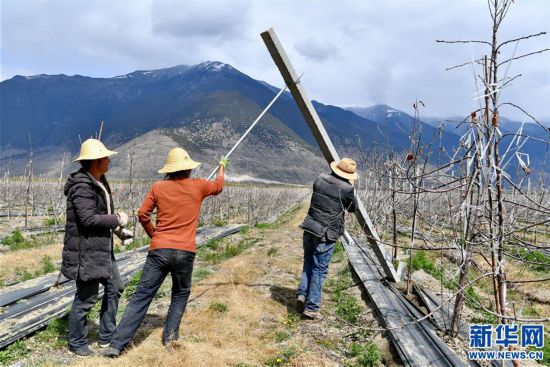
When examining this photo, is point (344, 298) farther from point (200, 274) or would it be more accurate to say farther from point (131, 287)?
point (131, 287)

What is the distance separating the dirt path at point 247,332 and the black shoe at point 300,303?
0.12 m

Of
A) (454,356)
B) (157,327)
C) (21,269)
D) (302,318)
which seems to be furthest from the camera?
(21,269)

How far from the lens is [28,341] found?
4.36 meters

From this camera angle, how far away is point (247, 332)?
15.1 feet

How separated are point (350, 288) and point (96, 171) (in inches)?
171

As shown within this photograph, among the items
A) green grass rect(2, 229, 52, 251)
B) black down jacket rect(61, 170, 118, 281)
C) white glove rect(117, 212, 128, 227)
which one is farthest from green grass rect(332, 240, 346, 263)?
green grass rect(2, 229, 52, 251)

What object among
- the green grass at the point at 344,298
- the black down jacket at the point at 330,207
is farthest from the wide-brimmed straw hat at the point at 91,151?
the green grass at the point at 344,298

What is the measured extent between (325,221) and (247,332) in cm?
163

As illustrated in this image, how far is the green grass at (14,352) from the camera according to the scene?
3918mm

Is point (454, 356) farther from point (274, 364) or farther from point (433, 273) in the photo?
point (433, 273)

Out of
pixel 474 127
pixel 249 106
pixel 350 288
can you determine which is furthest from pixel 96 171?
pixel 249 106

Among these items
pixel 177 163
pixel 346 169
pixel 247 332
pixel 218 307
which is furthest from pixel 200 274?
pixel 177 163

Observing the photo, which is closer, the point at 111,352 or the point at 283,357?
the point at 111,352

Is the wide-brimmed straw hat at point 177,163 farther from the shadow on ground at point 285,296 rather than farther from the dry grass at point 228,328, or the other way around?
the shadow on ground at point 285,296
